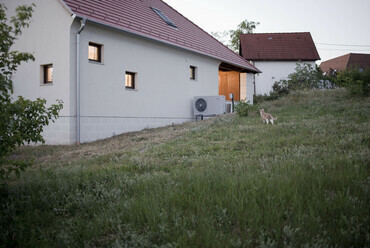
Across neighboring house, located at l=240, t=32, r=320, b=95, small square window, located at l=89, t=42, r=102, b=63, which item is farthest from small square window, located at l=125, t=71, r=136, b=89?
neighboring house, located at l=240, t=32, r=320, b=95

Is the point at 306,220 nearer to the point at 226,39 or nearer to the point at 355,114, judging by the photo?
the point at 355,114

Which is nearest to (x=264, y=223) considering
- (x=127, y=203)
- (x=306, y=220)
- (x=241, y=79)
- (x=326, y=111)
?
(x=306, y=220)

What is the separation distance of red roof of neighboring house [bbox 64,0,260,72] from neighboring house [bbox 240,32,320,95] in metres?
13.8

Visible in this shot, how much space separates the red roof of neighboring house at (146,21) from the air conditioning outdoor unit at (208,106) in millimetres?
2751

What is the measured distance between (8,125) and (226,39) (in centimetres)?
4479

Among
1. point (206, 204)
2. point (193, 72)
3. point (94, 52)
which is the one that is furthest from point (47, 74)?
point (206, 204)

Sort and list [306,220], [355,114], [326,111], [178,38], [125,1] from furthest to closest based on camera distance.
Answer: [178,38], [125,1], [326,111], [355,114], [306,220]

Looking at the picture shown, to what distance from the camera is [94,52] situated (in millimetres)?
10156

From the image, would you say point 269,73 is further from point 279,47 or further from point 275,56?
point 279,47

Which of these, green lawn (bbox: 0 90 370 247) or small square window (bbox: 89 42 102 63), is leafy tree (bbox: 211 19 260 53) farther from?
green lawn (bbox: 0 90 370 247)

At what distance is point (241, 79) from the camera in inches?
845

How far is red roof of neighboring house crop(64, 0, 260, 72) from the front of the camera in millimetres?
9861

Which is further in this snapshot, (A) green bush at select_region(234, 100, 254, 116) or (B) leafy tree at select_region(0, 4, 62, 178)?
(A) green bush at select_region(234, 100, 254, 116)

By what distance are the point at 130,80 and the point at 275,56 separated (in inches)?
973
